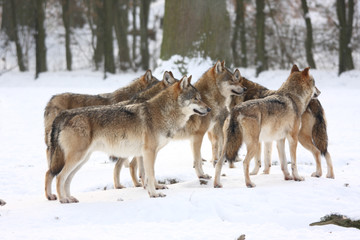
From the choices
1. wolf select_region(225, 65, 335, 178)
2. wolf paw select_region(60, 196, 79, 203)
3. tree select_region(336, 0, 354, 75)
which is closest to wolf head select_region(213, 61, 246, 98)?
wolf select_region(225, 65, 335, 178)

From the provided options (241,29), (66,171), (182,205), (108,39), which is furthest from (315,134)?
(241,29)

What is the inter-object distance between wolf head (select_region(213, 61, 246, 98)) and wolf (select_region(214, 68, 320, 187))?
761 millimetres

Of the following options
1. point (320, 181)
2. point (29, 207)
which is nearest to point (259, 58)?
point (320, 181)

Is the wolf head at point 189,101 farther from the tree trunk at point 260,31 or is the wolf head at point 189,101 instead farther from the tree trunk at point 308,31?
the tree trunk at point 308,31

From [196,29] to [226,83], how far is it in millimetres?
6178

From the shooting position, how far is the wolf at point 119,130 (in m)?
6.20

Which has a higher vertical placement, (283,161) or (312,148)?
(312,148)

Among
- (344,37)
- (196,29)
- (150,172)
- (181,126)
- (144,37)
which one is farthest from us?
(144,37)

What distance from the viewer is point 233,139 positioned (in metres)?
6.63

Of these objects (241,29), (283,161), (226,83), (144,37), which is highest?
(241,29)

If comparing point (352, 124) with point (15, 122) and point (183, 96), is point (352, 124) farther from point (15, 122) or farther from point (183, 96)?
point (15, 122)

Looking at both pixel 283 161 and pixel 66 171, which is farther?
pixel 283 161

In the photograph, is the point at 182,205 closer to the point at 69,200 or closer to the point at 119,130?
the point at 119,130

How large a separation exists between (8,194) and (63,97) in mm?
1939
